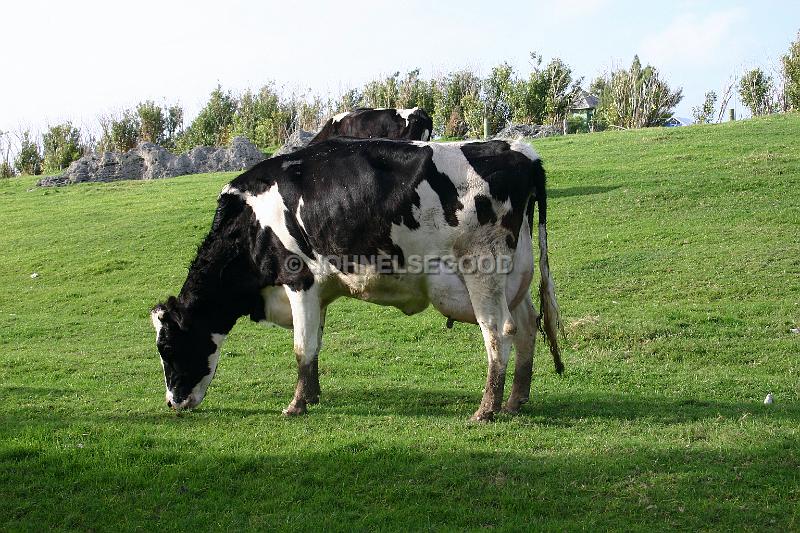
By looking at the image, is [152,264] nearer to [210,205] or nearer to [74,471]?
[210,205]

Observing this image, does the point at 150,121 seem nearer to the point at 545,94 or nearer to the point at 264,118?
the point at 264,118

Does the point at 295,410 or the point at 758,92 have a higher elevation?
the point at 758,92

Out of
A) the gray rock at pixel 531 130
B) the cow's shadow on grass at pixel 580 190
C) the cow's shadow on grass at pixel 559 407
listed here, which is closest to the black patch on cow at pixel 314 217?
the cow's shadow on grass at pixel 559 407

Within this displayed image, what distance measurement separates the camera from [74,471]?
7.83 m

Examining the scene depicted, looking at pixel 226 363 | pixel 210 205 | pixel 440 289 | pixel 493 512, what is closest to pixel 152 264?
pixel 210 205

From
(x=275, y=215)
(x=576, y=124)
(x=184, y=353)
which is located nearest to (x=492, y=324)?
(x=275, y=215)

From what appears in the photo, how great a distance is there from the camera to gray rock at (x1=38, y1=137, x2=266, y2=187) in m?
37.5

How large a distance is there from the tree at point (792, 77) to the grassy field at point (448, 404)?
22.3 meters

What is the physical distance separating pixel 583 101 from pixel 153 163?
25.9m

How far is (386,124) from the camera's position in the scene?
22.2 m

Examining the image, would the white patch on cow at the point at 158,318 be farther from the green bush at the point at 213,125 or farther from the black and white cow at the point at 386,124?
the green bush at the point at 213,125

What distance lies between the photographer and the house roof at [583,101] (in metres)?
47.5

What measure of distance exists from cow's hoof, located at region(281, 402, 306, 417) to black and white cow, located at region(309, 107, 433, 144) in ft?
41.0

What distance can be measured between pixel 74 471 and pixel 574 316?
9038 millimetres
